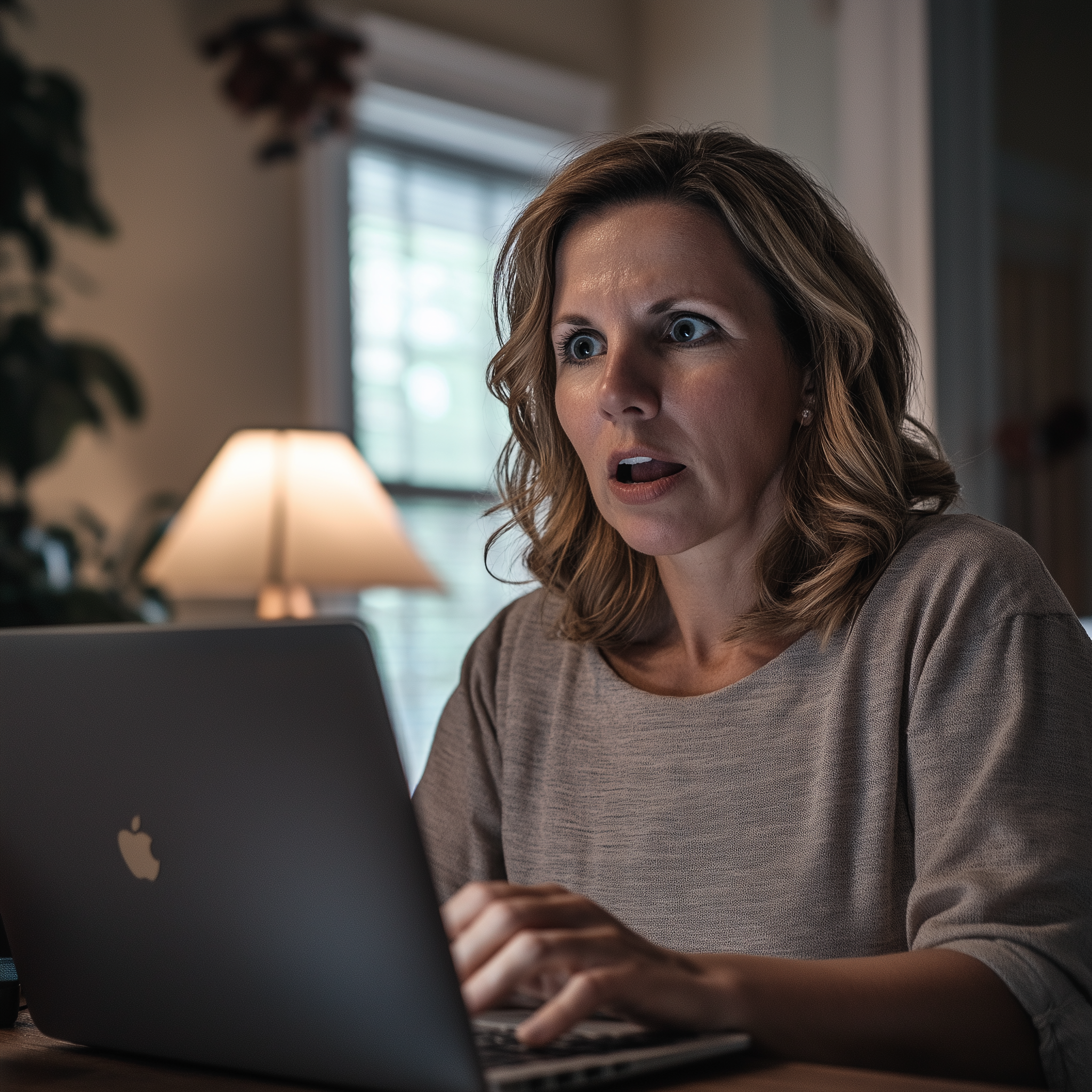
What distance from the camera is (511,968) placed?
66cm

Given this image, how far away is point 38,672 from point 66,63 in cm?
243

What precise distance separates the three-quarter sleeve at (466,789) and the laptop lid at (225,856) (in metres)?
0.47

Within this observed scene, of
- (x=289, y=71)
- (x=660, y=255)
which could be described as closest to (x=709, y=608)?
(x=660, y=255)

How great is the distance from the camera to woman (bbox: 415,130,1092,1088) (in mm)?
893

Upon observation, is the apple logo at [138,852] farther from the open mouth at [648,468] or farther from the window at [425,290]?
the window at [425,290]

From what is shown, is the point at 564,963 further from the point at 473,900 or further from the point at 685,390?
the point at 685,390

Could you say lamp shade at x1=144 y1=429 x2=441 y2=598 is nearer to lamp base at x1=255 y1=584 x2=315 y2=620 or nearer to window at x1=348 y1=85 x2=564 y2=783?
lamp base at x1=255 y1=584 x2=315 y2=620

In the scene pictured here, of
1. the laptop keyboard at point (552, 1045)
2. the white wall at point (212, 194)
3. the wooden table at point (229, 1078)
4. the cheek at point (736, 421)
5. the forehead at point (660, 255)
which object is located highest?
the white wall at point (212, 194)

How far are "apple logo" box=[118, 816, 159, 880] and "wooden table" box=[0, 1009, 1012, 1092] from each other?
0.37 feet

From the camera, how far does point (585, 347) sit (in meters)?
1.31

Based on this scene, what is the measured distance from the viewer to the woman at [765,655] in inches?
35.2

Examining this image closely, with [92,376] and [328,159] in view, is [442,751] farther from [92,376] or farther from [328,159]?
[328,159]

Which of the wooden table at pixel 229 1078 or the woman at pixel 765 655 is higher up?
the woman at pixel 765 655

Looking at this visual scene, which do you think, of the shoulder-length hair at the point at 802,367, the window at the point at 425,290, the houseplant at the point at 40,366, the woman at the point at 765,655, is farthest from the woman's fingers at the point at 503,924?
the window at the point at 425,290
